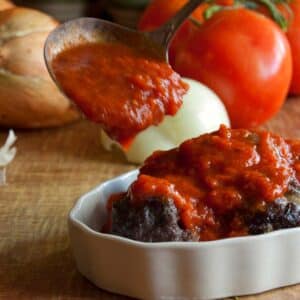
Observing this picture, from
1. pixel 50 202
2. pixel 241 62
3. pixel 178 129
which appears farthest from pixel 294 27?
pixel 50 202

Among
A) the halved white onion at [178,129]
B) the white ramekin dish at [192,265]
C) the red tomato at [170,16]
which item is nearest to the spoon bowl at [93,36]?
the halved white onion at [178,129]

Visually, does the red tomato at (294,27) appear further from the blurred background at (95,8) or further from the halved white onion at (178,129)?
the blurred background at (95,8)

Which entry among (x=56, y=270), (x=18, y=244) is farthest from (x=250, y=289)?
(x=18, y=244)

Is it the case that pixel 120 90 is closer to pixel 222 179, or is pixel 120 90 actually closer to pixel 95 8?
pixel 222 179

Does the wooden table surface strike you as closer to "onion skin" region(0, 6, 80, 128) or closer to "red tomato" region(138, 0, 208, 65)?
"onion skin" region(0, 6, 80, 128)

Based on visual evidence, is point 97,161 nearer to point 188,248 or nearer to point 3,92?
point 3,92
